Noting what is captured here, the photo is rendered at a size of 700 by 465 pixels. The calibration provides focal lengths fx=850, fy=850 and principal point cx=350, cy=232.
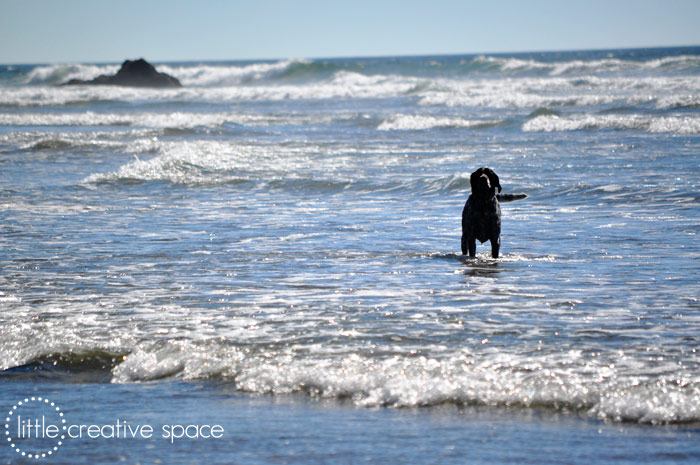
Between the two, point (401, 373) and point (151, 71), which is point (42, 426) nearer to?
point (401, 373)

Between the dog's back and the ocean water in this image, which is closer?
the ocean water

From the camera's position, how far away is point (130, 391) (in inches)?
184

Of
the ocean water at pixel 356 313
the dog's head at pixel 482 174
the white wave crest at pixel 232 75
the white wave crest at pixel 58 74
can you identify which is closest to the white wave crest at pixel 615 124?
the ocean water at pixel 356 313

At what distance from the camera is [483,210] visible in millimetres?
7605

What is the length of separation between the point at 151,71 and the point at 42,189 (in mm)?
58209

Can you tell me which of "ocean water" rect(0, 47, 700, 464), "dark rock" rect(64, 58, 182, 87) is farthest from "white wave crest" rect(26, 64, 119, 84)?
"ocean water" rect(0, 47, 700, 464)

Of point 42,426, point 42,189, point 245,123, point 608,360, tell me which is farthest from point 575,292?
point 245,123

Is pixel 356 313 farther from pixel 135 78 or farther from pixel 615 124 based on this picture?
pixel 135 78

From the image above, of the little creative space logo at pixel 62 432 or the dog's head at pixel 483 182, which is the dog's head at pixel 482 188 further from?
the little creative space logo at pixel 62 432

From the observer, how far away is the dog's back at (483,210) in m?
7.56

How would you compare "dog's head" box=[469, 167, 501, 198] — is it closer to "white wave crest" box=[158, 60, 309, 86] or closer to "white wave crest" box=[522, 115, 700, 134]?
"white wave crest" box=[522, 115, 700, 134]

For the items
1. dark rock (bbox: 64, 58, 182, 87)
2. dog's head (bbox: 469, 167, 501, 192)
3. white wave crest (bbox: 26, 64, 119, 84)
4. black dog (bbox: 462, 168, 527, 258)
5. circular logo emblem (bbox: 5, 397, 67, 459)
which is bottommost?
circular logo emblem (bbox: 5, 397, 67, 459)

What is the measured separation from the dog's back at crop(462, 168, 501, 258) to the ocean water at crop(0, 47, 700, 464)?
34 cm

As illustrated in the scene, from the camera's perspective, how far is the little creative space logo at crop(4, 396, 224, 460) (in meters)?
3.96
